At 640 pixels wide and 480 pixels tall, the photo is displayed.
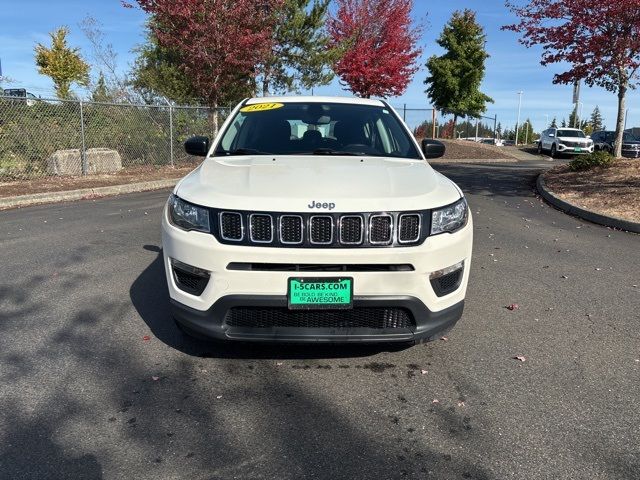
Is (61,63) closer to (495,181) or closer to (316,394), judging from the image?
(495,181)

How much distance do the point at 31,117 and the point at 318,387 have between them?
39.5 ft

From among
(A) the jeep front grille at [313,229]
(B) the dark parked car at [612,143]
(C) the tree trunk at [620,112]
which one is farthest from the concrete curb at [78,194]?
(B) the dark parked car at [612,143]

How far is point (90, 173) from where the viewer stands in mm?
14180

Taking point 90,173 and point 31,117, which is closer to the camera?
point 31,117

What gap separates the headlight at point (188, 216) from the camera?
3.09 meters

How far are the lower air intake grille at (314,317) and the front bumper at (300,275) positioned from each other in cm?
3

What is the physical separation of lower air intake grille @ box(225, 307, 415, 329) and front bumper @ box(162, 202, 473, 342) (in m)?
0.03

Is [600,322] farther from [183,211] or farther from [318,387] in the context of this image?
[183,211]

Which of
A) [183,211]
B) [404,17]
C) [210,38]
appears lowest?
[183,211]

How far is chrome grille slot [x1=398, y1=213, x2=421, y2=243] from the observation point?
3.03m

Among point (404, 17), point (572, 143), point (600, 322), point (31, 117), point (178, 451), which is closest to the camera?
point (178, 451)

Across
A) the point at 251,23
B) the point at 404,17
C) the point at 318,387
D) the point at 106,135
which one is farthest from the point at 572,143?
the point at 318,387

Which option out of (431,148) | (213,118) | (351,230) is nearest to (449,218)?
(351,230)

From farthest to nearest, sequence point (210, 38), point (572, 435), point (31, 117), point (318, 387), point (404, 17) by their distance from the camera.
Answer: point (404, 17) → point (210, 38) → point (31, 117) → point (318, 387) → point (572, 435)
